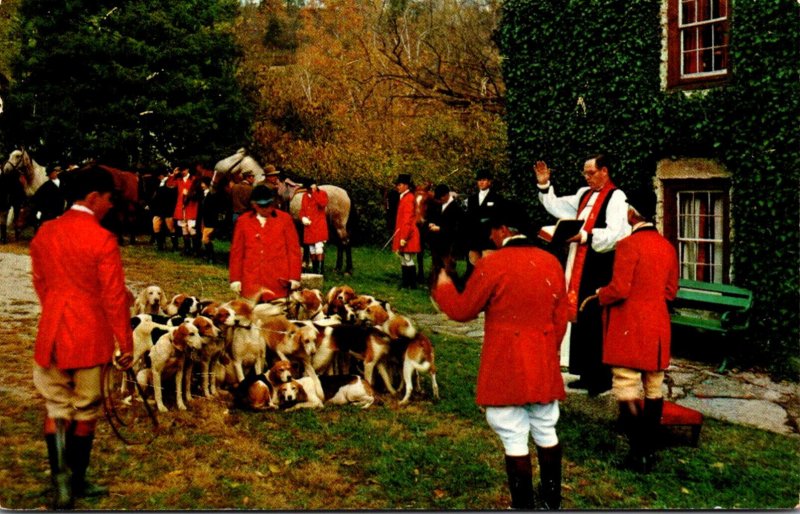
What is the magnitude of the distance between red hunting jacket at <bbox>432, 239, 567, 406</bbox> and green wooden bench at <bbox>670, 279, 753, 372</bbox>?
4.65 meters

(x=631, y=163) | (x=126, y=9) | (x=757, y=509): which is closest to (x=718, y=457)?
(x=757, y=509)

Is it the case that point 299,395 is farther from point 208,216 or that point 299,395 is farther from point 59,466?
point 208,216

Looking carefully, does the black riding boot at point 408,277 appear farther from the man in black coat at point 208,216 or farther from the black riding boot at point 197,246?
the black riding boot at point 197,246

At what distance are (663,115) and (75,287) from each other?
22.5 ft

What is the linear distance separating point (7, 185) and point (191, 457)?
7.10 metres

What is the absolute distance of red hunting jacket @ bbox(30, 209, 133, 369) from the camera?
388 centimetres

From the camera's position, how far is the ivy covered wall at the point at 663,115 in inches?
303

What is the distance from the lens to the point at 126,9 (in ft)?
27.6

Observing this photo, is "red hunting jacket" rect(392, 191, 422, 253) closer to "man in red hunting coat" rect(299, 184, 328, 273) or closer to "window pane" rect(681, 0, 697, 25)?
"man in red hunting coat" rect(299, 184, 328, 273)

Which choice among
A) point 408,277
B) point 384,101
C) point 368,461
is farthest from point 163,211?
point 384,101

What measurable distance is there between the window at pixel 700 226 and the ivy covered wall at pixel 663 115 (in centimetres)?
23

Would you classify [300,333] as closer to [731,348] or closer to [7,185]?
[731,348]

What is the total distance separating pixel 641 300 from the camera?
486 centimetres

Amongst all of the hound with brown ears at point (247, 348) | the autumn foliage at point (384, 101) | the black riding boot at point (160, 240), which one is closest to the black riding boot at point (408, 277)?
the autumn foliage at point (384, 101)
